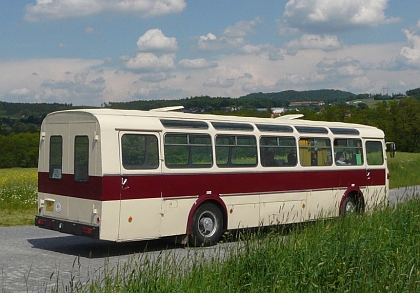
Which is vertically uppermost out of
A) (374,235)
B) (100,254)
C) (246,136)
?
(246,136)

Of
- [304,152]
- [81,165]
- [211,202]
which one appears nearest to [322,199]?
[304,152]

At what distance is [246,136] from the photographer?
14664 mm

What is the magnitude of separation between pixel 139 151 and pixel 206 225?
2.28m

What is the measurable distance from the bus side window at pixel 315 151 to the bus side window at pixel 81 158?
222 inches

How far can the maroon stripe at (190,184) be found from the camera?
12.1 m

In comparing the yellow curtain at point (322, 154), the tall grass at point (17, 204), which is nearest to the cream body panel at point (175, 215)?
the yellow curtain at point (322, 154)

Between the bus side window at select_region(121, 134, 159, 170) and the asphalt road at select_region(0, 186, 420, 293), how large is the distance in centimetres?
154

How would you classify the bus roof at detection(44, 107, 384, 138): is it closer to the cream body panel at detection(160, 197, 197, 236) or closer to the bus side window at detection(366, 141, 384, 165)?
the cream body panel at detection(160, 197, 197, 236)

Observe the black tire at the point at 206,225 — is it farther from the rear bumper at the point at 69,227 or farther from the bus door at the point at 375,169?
the bus door at the point at 375,169

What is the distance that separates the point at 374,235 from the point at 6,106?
89.9 m

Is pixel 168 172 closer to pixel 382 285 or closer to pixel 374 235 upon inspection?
pixel 374 235

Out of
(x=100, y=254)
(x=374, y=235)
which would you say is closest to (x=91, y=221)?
(x=100, y=254)

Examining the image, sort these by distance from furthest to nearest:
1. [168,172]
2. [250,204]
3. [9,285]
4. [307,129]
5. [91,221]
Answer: [307,129] → [250,204] → [168,172] → [91,221] → [9,285]

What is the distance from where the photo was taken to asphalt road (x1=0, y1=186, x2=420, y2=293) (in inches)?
375
